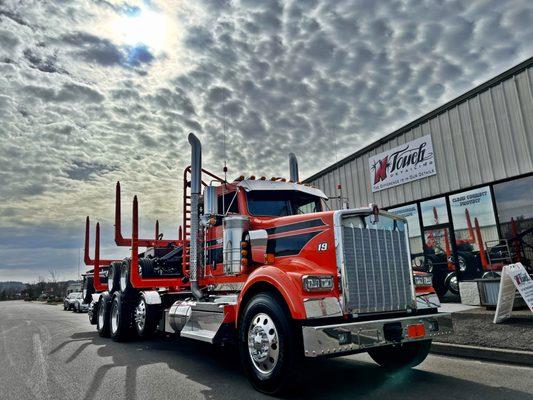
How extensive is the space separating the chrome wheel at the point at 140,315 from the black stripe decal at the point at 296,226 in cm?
427

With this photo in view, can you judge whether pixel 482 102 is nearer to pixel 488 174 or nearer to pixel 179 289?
pixel 488 174

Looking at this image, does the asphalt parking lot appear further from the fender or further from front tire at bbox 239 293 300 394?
the fender

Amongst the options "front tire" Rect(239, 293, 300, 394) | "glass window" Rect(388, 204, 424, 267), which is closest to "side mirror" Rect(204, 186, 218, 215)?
"front tire" Rect(239, 293, 300, 394)

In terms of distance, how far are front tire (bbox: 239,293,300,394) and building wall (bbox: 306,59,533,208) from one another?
9003 millimetres

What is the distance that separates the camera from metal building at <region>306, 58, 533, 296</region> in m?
10.8

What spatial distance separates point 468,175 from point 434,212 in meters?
1.70

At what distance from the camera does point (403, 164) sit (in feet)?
45.6

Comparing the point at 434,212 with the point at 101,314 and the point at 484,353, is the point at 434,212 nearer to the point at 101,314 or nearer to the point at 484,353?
the point at 484,353

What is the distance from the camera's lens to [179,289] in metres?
8.56

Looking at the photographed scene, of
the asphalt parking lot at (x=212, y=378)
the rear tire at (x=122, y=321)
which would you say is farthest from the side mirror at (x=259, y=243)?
the rear tire at (x=122, y=321)

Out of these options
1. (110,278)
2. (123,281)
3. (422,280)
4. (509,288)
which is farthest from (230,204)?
(509,288)

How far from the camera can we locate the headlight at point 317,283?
14.8 feet

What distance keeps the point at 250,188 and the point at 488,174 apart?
26.3 feet

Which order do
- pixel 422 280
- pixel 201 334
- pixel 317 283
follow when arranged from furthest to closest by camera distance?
pixel 201 334
pixel 422 280
pixel 317 283
